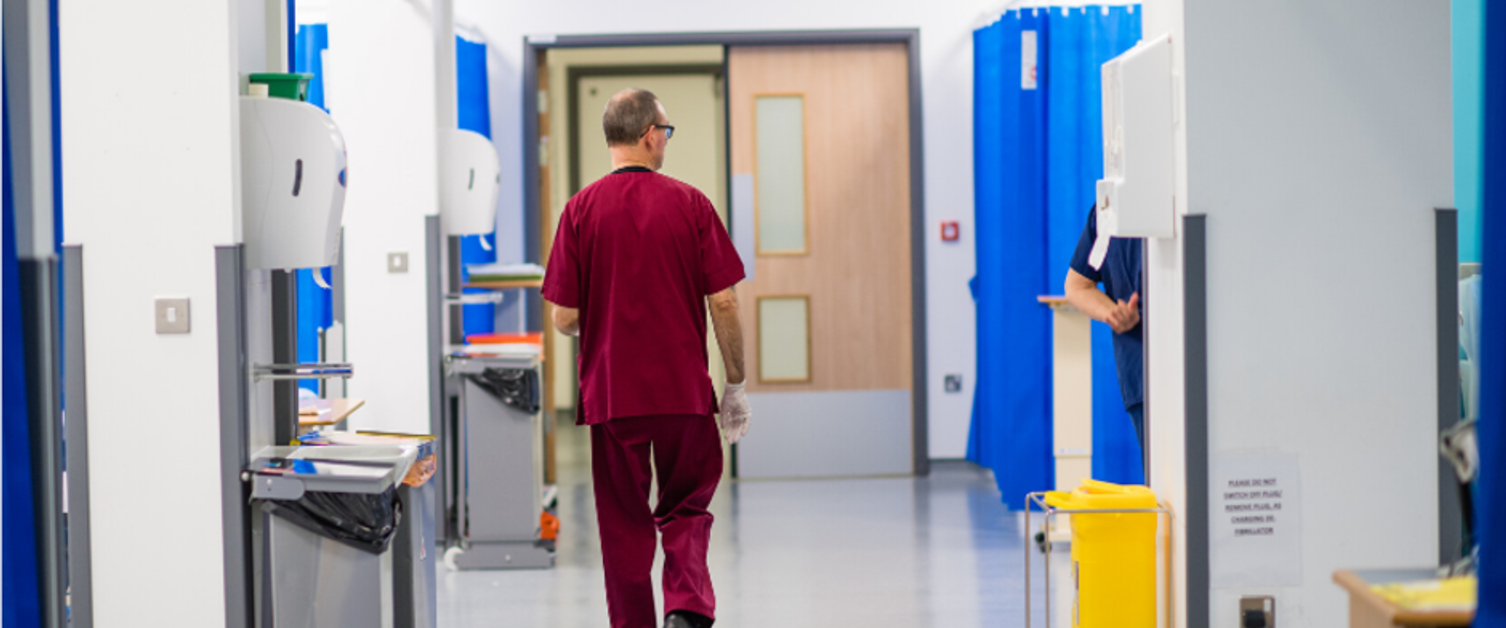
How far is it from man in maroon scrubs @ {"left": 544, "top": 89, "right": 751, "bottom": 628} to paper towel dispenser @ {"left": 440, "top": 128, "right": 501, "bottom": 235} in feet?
4.62

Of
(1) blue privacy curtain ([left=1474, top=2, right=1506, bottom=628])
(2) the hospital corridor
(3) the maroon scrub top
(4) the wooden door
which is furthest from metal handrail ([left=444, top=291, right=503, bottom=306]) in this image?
(1) blue privacy curtain ([left=1474, top=2, right=1506, bottom=628])

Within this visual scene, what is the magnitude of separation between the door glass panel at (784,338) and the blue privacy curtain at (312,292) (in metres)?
1.93

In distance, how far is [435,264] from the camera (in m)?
4.05

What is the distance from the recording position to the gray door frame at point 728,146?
5480mm

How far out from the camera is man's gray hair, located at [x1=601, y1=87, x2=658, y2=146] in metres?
2.88

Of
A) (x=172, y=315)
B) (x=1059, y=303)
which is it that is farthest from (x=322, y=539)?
(x=1059, y=303)

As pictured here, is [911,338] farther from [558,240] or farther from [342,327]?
[558,240]

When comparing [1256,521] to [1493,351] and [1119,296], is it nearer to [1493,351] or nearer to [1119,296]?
[1119,296]

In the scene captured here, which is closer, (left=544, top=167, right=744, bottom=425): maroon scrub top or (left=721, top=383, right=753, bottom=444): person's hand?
(left=544, top=167, right=744, bottom=425): maroon scrub top

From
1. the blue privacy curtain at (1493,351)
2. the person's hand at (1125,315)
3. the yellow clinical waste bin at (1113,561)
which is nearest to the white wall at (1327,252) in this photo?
the yellow clinical waste bin at (1113,561)

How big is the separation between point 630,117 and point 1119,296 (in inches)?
50.0

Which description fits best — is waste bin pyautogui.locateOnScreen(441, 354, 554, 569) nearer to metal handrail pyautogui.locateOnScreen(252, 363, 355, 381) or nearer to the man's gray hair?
the man's gray hair

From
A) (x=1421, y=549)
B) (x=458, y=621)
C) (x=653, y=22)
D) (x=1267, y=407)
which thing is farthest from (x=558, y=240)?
(x=653, y=22)

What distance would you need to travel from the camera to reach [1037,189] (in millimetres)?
4855
